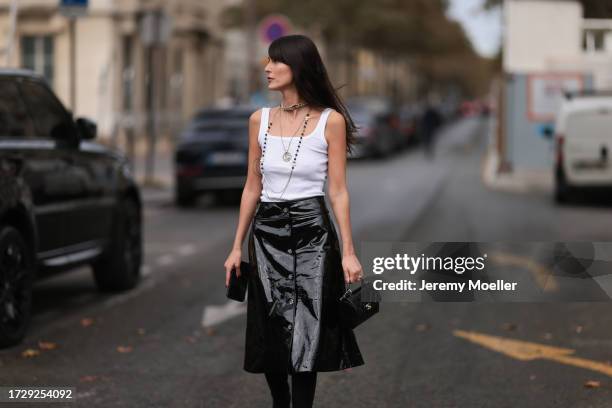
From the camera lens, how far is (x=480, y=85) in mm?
196125

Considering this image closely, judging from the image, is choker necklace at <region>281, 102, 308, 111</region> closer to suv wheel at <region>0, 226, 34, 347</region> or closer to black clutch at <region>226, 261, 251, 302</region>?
black clutch at <region>226, 261, 251, 302</region>

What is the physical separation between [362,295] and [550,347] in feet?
10.5

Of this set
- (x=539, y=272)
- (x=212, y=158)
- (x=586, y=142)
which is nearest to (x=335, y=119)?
(x=539, y=272)

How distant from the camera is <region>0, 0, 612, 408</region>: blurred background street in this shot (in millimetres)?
6824

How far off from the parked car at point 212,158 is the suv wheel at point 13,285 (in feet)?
37.4

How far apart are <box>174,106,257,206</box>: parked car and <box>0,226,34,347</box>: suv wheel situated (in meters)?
11.4

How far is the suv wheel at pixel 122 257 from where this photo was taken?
33.8 feet

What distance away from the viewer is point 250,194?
5.10m

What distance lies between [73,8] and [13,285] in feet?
27.4

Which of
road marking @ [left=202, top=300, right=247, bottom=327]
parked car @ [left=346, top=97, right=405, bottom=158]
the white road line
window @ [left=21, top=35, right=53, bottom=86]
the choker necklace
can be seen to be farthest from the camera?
window @ [left=21, top=35, right=53, bottom=86]

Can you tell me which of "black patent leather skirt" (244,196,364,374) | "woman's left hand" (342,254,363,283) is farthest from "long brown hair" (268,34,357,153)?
"woman's left hand" (342,254,363,283)

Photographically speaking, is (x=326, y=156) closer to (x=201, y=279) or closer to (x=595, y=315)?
(x=595, y=315)

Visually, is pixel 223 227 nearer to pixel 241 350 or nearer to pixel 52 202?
pixel 52 202

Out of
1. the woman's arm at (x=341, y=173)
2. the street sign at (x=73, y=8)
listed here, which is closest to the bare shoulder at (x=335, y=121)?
the woman's arm at (x=341, y=173)
